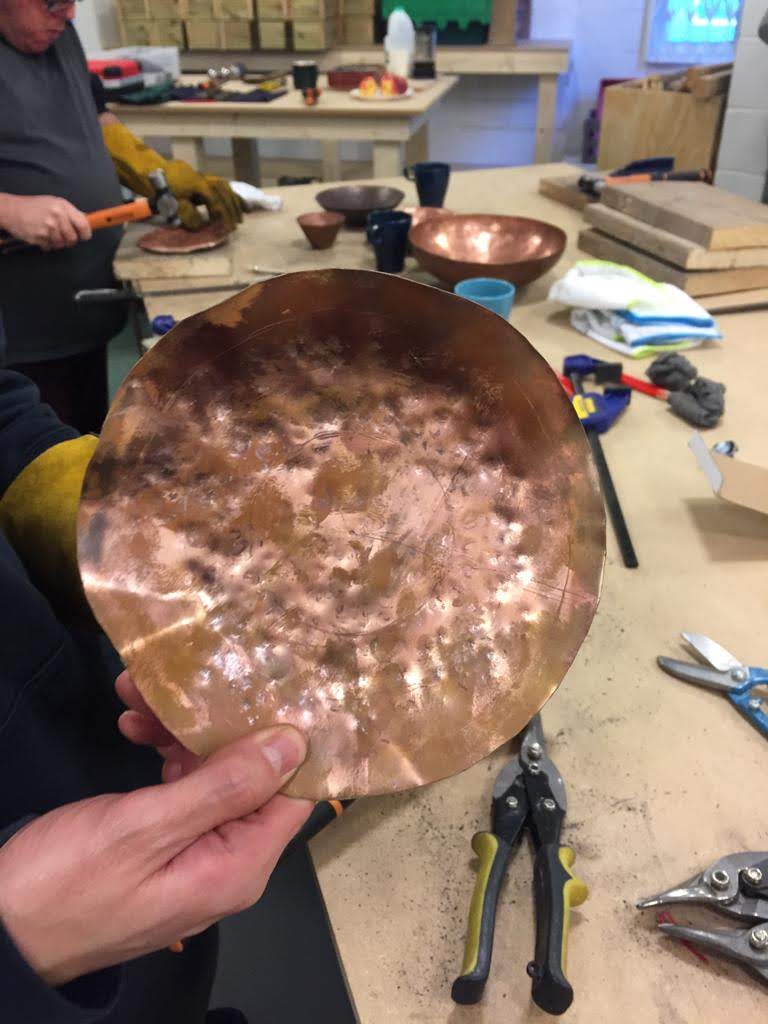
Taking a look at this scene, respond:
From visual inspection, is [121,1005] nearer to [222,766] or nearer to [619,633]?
[222,766]

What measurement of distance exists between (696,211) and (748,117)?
3.83 feet

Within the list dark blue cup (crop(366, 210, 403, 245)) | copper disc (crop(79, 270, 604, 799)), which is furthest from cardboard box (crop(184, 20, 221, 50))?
copper disc (crop(79, 270, 604, 799))

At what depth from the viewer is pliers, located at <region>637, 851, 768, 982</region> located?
0.37 meters

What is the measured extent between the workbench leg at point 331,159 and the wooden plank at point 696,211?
4.39 ft

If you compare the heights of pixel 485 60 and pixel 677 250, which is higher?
pixel 485 60

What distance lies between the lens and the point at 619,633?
58 centimetres

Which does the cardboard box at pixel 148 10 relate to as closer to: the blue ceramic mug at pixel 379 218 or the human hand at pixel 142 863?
the blue ceramic mug at pixel 379 218

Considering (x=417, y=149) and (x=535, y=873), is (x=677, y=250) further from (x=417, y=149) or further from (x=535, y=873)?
(x=417, y=149)

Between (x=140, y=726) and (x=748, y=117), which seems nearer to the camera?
(x=140, y=726)

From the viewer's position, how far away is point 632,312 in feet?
3.32

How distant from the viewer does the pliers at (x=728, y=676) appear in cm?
50

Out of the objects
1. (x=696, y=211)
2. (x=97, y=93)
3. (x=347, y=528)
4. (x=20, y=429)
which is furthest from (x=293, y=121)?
(x=347, y=528)

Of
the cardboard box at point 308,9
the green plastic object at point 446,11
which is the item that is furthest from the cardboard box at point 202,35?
the green plastic object at point 446,11

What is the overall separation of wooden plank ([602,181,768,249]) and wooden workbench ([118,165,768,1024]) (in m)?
0.58
